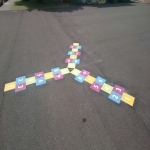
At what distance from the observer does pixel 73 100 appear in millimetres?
3229

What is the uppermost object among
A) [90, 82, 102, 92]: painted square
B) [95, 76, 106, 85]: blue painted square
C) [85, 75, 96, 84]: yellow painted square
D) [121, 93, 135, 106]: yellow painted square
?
[85, 75, 96, 84]: yellow painted square

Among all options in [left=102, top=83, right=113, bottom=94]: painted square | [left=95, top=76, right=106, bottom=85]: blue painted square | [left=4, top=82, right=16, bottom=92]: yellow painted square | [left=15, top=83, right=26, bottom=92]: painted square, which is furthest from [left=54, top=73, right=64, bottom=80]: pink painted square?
[left=102, top=83, right=113, bottom=94]: painted square

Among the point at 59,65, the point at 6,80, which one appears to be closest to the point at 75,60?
the point at 59,65

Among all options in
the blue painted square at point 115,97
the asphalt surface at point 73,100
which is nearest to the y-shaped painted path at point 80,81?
the blue painted square at point 115,97

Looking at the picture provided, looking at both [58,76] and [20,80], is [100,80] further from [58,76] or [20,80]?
[20,80]

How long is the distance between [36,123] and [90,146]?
1356mm

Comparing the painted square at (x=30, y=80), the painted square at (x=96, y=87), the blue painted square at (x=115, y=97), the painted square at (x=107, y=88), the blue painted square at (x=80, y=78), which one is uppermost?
the painted square at (x=30, y=80)

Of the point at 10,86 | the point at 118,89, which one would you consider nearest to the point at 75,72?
the point at 118,89

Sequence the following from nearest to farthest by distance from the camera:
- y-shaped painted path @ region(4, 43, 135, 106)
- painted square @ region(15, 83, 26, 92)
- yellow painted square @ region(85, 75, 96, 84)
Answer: y-shaped painted path @ region(4, 43, 135, 106) → painted square @ region(15, 83, 26, 92) → yellow painted square @ region(85, 75, 96, 84)

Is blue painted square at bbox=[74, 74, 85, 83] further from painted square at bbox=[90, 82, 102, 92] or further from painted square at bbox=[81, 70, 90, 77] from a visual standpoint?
painted square at bbox=[90, 82, 102, 92]

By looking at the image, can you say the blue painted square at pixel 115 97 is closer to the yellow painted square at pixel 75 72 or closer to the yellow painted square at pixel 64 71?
the yellow painted square at pixel 75 72

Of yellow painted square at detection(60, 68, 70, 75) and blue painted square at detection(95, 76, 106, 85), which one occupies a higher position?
yellow painted square at detection(60, 68, 70, 75)

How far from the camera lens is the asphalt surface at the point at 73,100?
2430mm

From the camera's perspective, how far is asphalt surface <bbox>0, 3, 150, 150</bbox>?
7.97 ft
